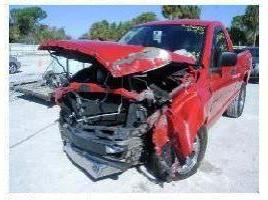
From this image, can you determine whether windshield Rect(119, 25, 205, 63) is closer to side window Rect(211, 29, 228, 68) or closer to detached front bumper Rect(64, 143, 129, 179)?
side window Rect(211, 29, 228, 68)

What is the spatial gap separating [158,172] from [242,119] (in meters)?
3.43

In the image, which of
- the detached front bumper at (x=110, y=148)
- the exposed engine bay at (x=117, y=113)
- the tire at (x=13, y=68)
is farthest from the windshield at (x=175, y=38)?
the tire at (x=13, y=68)

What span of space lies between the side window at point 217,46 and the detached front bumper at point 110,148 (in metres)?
1.47

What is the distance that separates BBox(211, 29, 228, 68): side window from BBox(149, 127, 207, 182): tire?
0.91 meters

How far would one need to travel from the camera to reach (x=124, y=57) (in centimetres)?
356

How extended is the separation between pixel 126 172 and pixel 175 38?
1859 mm

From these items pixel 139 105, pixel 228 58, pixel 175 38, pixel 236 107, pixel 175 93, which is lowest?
pixel 236 107

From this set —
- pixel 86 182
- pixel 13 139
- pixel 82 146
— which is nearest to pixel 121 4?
pixel 82 146

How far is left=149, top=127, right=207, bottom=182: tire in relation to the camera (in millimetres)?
3868

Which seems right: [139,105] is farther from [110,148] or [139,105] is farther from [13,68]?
[13,68]

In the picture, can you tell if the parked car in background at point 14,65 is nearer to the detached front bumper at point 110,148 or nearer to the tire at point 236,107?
the tire at point 236,107

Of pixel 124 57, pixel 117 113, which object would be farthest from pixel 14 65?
pixel 124 57

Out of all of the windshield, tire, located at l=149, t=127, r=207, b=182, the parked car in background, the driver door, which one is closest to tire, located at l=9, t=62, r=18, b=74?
the parked car in background

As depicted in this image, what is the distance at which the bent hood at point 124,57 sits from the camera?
135 inches
